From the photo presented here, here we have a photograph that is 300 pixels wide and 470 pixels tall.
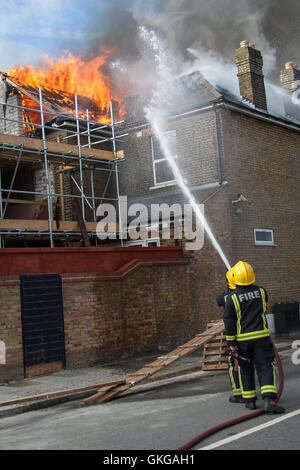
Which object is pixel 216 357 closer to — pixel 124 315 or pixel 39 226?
pixel 124 315

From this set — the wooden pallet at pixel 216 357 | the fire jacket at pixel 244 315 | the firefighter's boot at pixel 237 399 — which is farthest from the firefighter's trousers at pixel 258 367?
the wooden pallet at pixel 216 357

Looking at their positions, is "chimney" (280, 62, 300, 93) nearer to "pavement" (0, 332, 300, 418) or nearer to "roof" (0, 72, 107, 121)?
"roof" (0, 72, 107, 121)

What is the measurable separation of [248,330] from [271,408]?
0.90 meters

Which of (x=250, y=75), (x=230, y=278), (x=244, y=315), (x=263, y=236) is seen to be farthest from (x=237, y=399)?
(x=250, y=75)

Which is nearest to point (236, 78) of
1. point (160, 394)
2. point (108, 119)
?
point (108, 119)

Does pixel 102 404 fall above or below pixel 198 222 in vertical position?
below

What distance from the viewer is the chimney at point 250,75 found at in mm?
17062

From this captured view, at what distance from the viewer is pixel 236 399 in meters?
6.89

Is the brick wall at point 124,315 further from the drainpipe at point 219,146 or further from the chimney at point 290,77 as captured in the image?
the chimney at point 290,77

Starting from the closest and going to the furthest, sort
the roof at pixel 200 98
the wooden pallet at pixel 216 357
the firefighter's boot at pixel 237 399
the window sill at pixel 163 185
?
the firefighter's boot at pixel 237 399
the wooden pallet at pixel 216 357
the roof at pixel 200 98
the window sill at pixel 163 185

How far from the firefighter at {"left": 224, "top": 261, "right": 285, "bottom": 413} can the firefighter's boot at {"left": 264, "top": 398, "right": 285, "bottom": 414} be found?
0.27 meters

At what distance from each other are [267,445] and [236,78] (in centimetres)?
1538

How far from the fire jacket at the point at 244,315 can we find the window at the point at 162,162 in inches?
395

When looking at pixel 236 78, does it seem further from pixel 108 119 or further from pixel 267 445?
pixel 267 445
